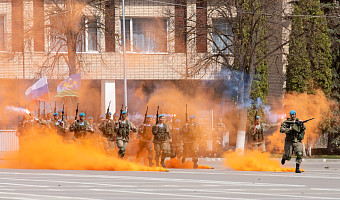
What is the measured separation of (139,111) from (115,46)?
11.0ft

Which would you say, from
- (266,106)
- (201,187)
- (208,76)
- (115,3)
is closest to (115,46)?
(115,3)

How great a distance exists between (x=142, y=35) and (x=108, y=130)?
1264 centimetres

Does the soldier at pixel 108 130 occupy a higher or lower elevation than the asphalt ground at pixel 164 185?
higher

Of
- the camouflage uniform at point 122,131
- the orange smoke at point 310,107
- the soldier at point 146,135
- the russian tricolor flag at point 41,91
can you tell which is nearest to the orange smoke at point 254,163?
the soldier at point 146,135

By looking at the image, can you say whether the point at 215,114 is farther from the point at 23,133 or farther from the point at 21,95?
the point at 23,133

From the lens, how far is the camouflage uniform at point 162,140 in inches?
904

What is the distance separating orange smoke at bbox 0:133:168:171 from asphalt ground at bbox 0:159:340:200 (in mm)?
1454

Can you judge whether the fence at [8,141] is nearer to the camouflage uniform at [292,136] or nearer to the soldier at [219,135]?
the soldier at [219,135]

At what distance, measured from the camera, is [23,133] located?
26078mm

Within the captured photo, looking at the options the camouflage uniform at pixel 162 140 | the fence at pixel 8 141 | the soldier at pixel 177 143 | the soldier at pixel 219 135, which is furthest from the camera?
the fence at pixel 8 141

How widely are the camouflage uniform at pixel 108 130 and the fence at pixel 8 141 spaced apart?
33.8 ft

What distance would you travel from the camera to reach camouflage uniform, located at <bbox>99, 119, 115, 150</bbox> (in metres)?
24.9

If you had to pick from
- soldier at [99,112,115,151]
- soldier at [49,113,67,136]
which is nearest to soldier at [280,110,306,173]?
soldier at [99,112,115,151]

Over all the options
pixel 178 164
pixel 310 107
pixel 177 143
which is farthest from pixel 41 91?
pixel 310 107
